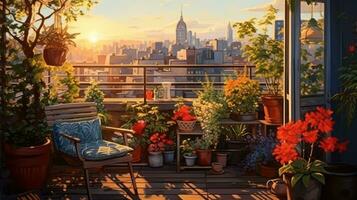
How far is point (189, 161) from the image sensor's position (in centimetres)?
538

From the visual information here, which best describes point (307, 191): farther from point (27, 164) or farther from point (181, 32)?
point (181, 32)

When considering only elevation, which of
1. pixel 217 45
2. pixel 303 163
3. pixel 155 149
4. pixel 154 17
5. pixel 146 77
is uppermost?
pixel 154 17

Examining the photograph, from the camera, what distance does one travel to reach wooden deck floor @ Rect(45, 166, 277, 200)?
445 cm

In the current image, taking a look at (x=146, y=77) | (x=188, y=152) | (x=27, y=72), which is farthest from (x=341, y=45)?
(x=27, y=72)

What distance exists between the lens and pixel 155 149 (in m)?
5.50

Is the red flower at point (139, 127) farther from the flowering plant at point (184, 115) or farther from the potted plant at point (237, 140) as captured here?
the potted plant at point (237, 140)

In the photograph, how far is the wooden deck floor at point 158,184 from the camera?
445 cm

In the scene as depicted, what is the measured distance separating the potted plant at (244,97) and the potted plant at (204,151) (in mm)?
441

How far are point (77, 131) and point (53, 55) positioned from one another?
856 mm

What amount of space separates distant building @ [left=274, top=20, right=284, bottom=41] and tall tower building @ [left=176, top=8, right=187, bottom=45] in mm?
1649

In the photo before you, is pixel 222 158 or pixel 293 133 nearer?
pixel 293 133

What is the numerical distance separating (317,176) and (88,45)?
3.40 metres

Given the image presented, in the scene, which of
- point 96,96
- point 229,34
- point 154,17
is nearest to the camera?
point 96,96

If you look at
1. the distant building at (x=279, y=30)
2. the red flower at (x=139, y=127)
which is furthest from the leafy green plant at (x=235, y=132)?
the distant building at (x=279, y=30)
